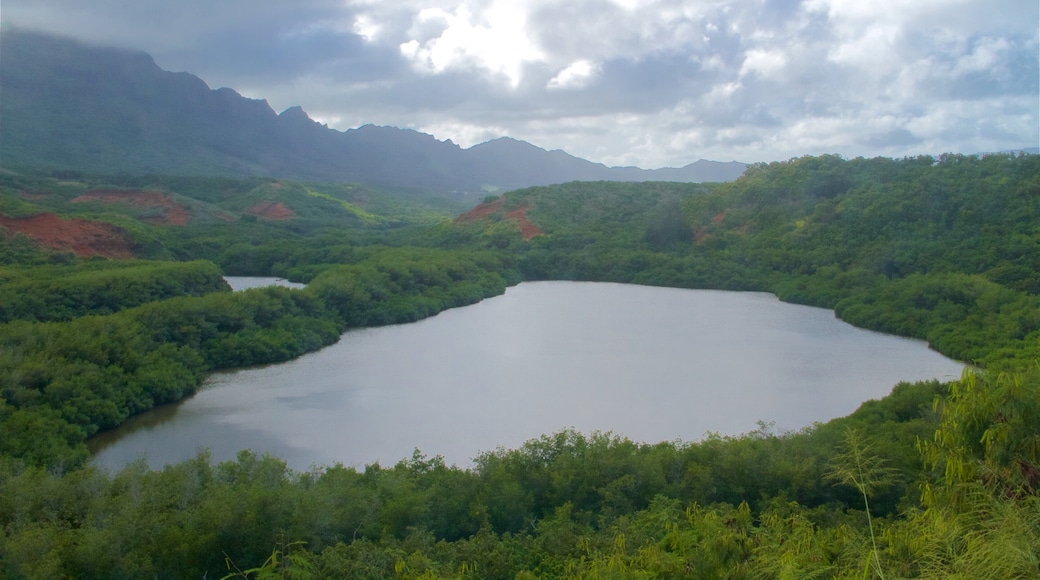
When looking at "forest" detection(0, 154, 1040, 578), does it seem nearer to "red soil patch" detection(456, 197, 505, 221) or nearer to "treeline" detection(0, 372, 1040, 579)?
"treeline" detection(0, 372, 1040, 579)

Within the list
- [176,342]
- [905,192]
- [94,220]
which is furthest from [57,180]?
[905,192]

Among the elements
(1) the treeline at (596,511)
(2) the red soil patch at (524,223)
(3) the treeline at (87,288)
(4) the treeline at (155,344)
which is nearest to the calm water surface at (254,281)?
(4) the treeline at (155,344)

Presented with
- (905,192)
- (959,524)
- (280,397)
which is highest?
(905,192)

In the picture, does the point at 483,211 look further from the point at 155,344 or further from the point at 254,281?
the point at 155,344

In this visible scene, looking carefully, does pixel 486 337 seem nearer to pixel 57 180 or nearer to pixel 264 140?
pixel 57 180

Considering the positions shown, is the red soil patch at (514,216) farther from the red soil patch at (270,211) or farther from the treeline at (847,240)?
the red soil patch at (270,211)

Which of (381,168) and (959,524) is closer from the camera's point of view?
(959,524)

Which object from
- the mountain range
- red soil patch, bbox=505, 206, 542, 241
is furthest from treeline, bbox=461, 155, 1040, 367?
the mountain range
